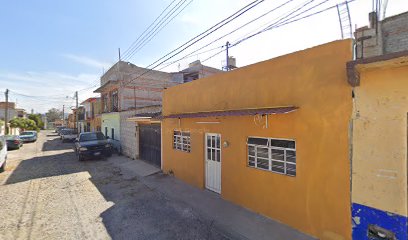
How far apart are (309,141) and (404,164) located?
158 cm

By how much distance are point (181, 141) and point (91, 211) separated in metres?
4.25

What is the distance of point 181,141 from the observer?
9.50m

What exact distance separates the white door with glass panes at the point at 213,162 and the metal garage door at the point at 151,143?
4304mm

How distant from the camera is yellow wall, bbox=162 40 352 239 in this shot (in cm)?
434

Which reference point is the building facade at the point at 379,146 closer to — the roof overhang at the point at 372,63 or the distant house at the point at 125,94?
the roof overhang at the point at 372,63

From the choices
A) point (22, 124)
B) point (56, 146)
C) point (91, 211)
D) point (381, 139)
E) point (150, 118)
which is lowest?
point (56, 146)

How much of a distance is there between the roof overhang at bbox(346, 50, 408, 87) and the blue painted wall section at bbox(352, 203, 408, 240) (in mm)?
2365

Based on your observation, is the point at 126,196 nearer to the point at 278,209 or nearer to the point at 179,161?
the point at 179,161

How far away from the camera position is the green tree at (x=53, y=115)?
329ft

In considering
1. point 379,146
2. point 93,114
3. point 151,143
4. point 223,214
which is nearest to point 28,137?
point 93,114

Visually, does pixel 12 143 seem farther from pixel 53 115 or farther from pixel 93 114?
pixel 53 115

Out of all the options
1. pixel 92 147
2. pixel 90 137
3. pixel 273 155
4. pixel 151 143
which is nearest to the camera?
pixel 273 155

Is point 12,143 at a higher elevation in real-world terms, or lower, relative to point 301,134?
lower

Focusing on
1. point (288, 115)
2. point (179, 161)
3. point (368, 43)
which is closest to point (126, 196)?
point (179, 161)
